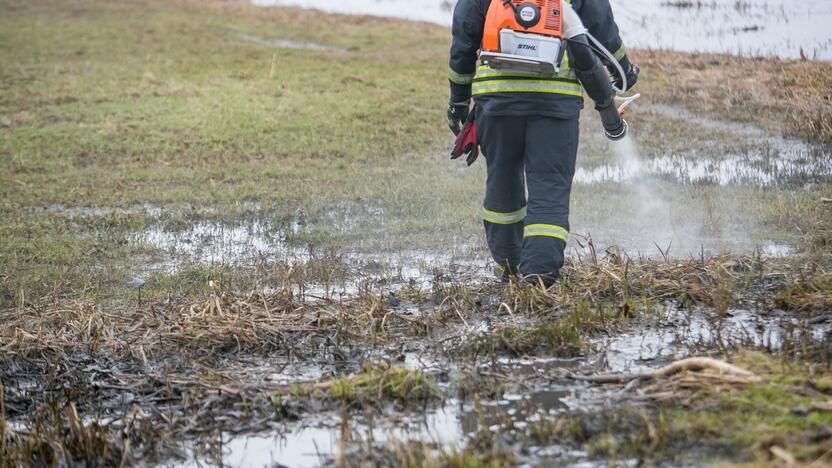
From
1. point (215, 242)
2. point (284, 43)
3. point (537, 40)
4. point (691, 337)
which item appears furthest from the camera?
point (284, 43)

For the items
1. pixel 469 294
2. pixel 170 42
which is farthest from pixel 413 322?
pixel 170 42

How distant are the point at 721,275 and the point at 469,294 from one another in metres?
1.52

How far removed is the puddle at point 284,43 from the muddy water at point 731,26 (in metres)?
7.03

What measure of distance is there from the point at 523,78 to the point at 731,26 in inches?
551

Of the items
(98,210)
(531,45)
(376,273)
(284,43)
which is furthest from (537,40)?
(284,43)

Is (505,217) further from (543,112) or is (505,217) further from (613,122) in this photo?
(613,122)

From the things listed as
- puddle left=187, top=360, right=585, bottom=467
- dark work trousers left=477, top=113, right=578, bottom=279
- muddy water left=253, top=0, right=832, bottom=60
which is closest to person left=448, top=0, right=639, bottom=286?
dark work trousers left=477, top=113, right=578, bottom=279

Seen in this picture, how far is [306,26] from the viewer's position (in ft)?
81.5

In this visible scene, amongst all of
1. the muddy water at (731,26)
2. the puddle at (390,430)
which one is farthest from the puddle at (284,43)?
the puddle at (390,430)

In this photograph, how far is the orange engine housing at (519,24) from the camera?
16.3 ft

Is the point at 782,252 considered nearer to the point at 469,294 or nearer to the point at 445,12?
the point at 469,294

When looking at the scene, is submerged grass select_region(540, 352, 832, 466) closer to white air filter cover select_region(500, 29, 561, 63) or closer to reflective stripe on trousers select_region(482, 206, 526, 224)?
white air filter cover select_region(500, 29, 561, 63)

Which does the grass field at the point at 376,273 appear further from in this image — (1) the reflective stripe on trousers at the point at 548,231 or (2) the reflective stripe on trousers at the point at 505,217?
(2) the reflective stripe on trousers at the point at 505,217

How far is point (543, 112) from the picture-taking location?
518 cm
